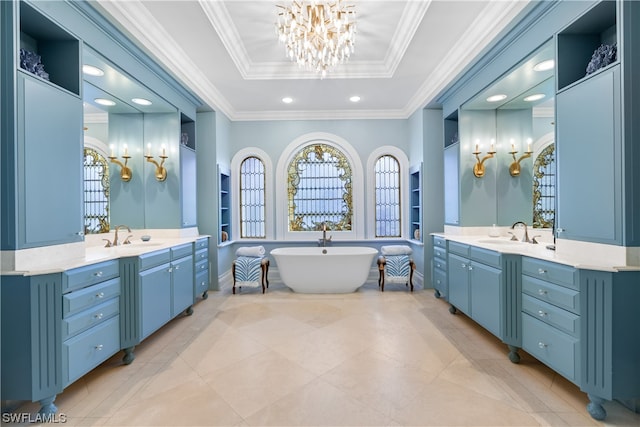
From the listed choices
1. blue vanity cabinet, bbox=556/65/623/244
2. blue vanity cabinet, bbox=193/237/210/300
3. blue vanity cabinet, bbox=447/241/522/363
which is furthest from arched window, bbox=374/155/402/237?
blue vanity cabinet, bbox=556/65/623/244

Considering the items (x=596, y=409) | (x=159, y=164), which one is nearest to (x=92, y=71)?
(x=159, y=164)

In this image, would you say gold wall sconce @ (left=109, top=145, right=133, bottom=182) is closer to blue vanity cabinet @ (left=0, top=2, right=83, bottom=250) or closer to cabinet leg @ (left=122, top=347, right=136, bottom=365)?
blue vanity cabinet @ (left=0, top=2, right=83, bottom=250)

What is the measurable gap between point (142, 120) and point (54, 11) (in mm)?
1961

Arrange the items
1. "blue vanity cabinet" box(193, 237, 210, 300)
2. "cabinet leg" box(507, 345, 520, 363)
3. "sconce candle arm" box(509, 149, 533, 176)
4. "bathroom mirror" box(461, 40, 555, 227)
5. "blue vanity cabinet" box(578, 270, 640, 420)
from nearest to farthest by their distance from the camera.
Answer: "blue vanity cabinet" box(578, 270, 640, 420)
"cabinet leg" box(507, 345, 520, 363)
"bathroom mirror" box(461, 40, 555, 227)
"sconce candle arm" box(509, 149, 533, 176)
"blue vanity cabinet" box(193, 237, 210, 300)

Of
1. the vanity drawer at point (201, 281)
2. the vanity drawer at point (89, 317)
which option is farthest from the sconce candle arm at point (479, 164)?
the vanity drawer at point (89, 317)

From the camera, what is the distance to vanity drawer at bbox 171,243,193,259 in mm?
3473

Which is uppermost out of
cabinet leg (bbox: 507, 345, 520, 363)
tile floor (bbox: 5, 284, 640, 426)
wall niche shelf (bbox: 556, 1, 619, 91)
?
wall niche shelf (bbox: 556, 1, 619, 91)

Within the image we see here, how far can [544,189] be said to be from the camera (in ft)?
10.9

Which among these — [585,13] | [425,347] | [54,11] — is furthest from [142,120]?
[585,13]

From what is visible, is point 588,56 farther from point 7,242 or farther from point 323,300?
point 7,242

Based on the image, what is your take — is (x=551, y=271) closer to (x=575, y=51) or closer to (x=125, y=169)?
(x=575, y=51)

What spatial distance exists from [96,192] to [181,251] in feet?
3.59

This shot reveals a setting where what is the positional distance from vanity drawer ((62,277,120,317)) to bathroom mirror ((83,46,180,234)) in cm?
108

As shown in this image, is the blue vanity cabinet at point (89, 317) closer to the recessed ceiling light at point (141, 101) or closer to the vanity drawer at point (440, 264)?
the recessed ceiling light at point (141, 101)
